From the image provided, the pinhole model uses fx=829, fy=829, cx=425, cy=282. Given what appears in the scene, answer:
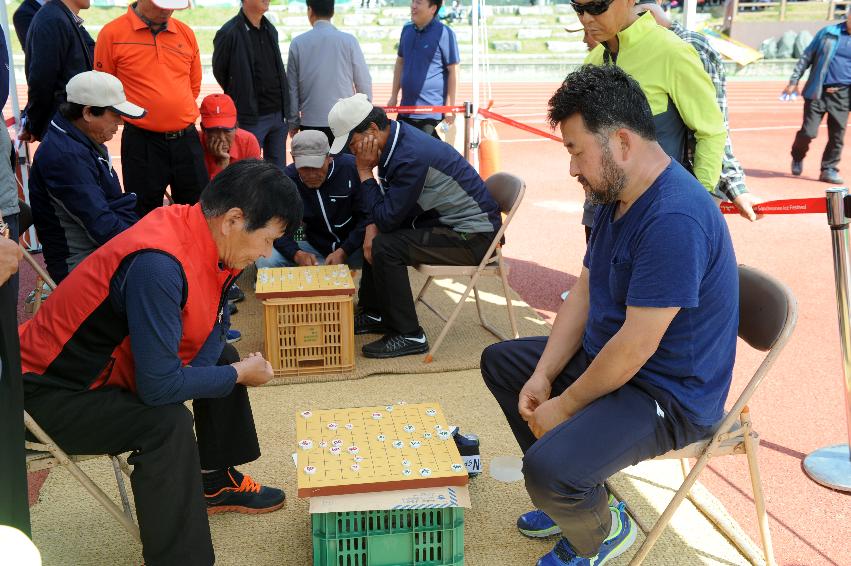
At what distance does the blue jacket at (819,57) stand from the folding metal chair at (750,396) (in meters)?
7.33

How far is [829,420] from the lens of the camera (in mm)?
3627

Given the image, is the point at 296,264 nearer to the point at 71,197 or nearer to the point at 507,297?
the point at 507,297

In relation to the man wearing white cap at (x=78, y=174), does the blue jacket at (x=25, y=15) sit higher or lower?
higher

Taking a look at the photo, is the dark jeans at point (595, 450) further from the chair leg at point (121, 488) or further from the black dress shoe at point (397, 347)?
the black dress shoe at point (397, 347)

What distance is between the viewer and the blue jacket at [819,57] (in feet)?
28.6

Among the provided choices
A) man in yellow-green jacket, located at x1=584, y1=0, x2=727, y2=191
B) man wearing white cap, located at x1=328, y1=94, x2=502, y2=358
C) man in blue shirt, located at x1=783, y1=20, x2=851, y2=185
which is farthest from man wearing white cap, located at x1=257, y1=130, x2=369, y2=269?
man in blue shirt, located at x1=783, y1=20, x2=851, y2=185

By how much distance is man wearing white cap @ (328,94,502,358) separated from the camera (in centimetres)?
429

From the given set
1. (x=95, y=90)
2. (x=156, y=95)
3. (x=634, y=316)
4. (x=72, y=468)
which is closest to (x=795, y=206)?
(x=634, y=316)

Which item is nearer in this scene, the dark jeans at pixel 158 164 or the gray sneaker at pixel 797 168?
the dark jeans at pixel 158 164

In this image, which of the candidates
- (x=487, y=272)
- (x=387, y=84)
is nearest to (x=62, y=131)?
(x=487, y=272)

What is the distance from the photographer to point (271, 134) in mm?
6137

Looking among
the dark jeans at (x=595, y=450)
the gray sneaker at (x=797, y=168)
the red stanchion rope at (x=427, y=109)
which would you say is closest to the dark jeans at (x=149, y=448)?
the dark jeans at (x=595, y=450)

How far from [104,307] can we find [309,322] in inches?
76.2

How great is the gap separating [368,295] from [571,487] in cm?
283
